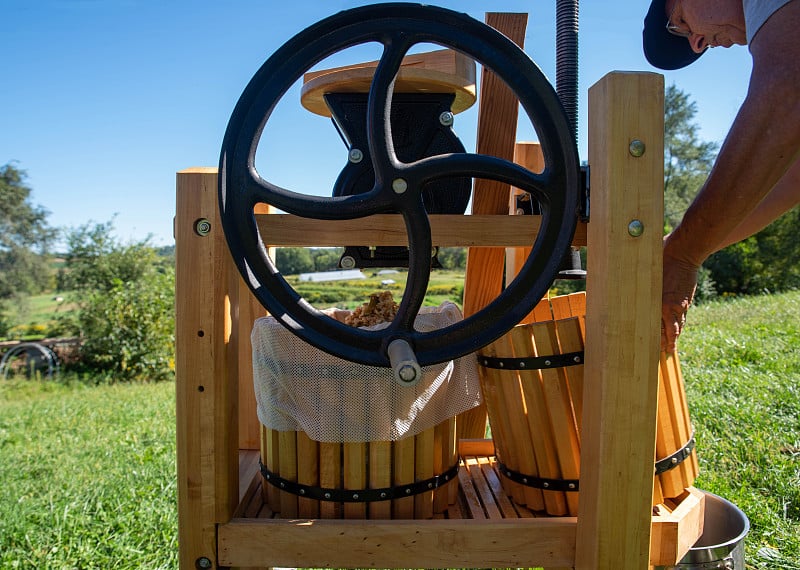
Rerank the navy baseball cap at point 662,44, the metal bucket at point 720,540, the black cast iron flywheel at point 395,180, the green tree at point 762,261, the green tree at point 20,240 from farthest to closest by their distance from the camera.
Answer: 1. the green tree at point 20,240
2. the green tree at point 762,261
3. the navy baseball cap at point 662,44
4. the metal bucket at point 720,540
5. the black cast iron flywheel at point 395,180

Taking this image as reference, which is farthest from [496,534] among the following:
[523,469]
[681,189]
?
[681,189]

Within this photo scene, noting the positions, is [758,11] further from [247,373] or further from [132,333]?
[132,333]

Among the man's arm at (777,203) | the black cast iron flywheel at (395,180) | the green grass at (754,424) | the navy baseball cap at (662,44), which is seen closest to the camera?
the black cast iron flywheel at (395,180)

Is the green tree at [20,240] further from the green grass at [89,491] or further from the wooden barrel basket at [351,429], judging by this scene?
the wooden barrel basket at [351,429]

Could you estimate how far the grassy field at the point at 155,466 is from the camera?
235 cm

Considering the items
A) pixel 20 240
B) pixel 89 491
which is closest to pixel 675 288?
pixel 89 491

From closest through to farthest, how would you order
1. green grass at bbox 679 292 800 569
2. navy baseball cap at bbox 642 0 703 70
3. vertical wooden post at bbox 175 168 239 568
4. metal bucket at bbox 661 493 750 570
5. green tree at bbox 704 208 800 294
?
vertical wooden post at bbox 175 168 239 568
metal bucket at bbox 661 493 750 570
navy baseball cap at bbox 642 0 703 70
green grass at bbox 679 292 800 569
green tree at bbox 704 208 800 294

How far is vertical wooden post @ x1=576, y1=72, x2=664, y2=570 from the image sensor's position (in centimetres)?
114

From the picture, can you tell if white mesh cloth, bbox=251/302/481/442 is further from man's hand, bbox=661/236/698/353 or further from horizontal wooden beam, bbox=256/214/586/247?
man's hand, bbox=661/236/698/353

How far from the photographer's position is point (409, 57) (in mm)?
1636

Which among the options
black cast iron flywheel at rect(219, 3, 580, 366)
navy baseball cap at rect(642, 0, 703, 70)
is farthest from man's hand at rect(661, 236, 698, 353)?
navy baseball cap at rect(642, 0, 703, 70)

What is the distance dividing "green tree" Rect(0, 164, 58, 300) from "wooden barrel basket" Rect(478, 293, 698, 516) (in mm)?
21213

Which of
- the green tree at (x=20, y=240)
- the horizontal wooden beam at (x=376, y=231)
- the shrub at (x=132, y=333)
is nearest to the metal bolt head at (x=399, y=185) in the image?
the horizontal wooden beam at (x=376, y=231)

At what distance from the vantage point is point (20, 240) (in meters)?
20.9
